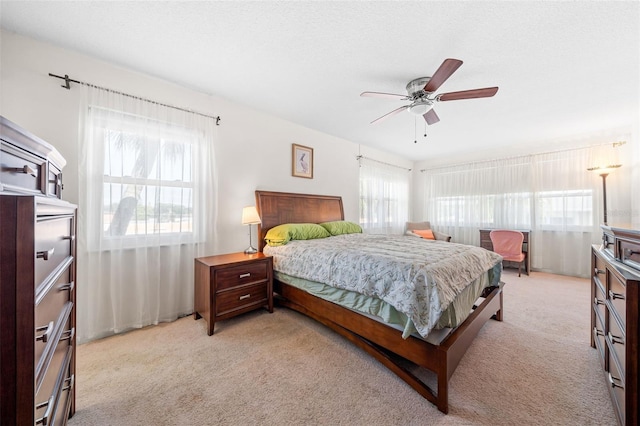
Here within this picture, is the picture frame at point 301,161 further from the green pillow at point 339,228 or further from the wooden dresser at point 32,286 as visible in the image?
the wooden dresser at point 32,286

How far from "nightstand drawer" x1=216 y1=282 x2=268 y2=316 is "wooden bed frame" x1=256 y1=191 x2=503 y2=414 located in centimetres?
26

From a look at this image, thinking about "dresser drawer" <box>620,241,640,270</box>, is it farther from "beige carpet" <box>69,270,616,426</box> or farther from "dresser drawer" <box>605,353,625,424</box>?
"beige carpet" <box>69,270,616,426</box>

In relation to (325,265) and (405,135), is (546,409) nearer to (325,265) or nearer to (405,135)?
(325,265)

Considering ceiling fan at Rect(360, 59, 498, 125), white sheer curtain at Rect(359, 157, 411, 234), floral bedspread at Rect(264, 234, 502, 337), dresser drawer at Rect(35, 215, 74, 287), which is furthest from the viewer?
white sheer curtain at Rect(359, 157, 411, 234)

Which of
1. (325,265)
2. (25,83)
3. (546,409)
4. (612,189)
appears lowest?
(546,409)

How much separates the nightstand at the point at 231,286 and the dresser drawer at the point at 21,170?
4.53 feet

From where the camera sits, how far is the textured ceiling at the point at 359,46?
63.9 inches

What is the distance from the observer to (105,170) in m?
2.21

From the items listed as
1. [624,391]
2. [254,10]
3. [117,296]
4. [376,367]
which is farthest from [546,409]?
[117,296]

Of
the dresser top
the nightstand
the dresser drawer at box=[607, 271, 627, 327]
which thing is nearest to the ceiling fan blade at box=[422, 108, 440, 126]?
the dresser drawer at box=[607, 271, 627, 327]

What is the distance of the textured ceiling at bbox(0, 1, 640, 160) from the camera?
162 centimetres

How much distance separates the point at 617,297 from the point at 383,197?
414cm

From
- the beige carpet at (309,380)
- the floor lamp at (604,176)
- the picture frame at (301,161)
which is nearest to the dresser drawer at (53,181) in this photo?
the beige carpet at (309,380)

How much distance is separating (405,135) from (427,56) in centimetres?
225
